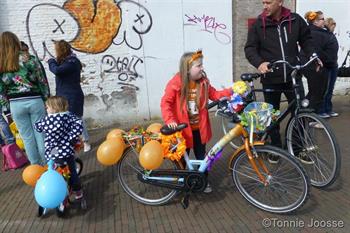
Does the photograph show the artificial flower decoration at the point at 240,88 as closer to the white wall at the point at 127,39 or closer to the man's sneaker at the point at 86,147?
the man's sneaker at the point at 86,147

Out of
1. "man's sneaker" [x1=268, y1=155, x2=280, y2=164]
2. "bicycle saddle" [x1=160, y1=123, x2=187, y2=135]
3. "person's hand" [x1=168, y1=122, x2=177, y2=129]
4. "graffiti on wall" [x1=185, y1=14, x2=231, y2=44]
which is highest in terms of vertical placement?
"graffiti on wall" [x1=185, y1=14, x2=231, y2=44]

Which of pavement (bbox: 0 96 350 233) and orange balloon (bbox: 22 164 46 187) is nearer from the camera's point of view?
pavement (bbox: 0 96 350 233)

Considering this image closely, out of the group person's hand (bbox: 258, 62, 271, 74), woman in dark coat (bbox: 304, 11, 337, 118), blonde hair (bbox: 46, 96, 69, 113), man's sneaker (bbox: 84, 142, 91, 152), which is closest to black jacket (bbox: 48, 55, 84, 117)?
man's sneaker (bbox: 84, 142, 91, 152)

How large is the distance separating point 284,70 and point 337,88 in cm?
566

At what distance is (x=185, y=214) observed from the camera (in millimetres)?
3641

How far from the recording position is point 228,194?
4.00 metres

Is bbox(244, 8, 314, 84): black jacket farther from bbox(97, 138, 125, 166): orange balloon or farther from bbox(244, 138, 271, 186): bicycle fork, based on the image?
bbox(97, 138, 125, 166): orange balloon

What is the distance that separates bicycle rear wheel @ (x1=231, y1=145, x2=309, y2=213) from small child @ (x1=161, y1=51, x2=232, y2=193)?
54cm

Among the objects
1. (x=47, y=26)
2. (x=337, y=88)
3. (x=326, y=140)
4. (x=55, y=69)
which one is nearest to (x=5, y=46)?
(x=55, y=69)

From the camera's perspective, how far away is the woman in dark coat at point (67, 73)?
194 inches

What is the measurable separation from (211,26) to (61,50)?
374 centimetres

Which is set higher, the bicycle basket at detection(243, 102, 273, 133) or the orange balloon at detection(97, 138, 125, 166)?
the bicycle basket at detection(243, 102, 273, 133)

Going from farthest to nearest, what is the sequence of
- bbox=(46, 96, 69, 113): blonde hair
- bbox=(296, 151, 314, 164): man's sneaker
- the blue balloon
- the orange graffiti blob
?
the orange graffiti blob
bbox=(296, 151, 314, 164): man's sneaker
bbox=(46, 96, 69, 113): blonde hair
the blue balloon

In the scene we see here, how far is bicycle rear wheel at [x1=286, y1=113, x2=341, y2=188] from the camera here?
11.9 ft
